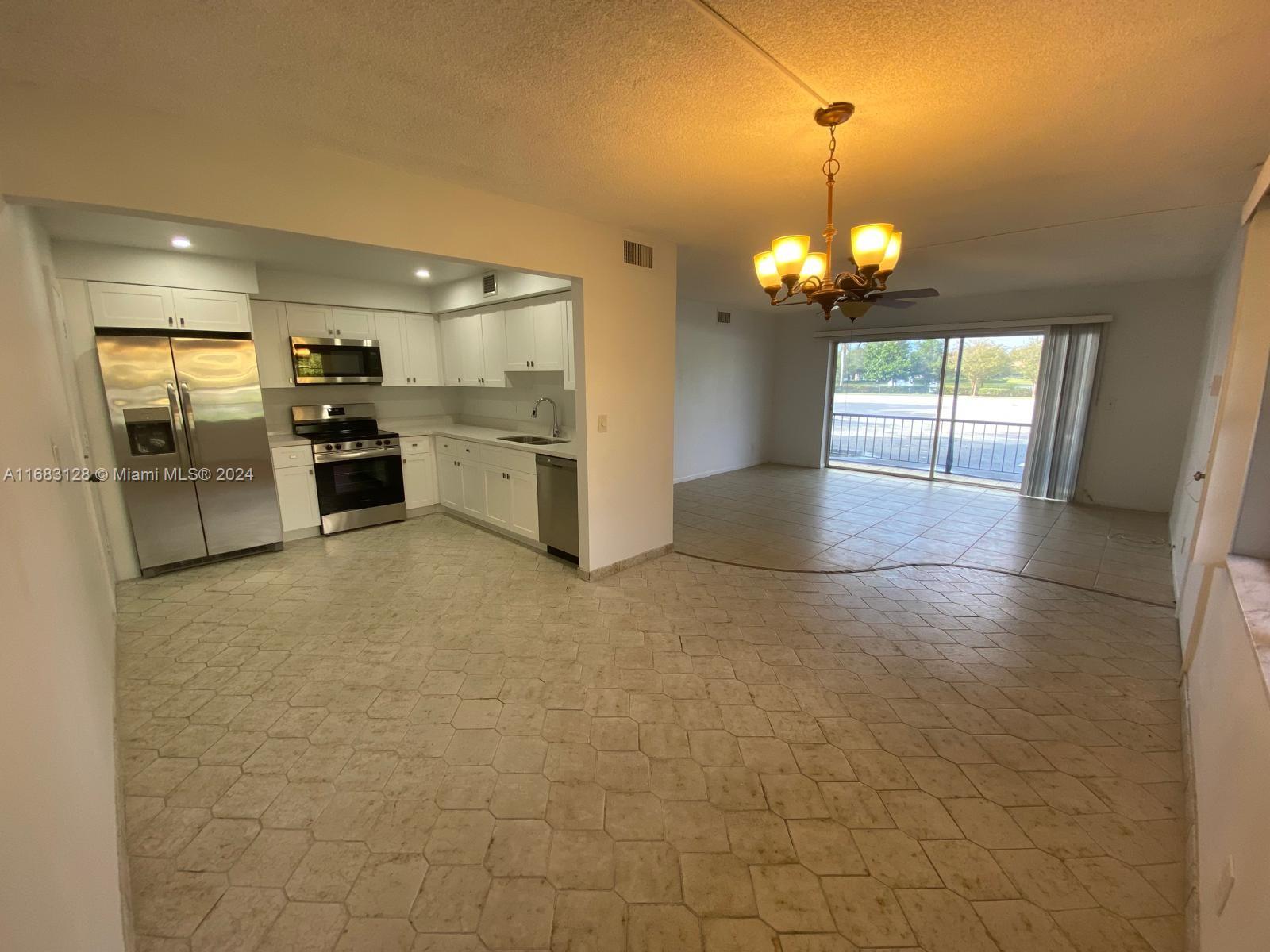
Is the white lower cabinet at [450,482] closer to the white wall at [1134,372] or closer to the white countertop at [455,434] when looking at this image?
the white countertop at [455,434]

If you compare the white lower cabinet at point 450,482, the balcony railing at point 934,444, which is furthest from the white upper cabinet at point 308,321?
the balcony railing at point 934,444

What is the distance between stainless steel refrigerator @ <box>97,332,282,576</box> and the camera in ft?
12.0

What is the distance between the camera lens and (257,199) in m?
2.09

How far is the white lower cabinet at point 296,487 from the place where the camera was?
4461 millimetres

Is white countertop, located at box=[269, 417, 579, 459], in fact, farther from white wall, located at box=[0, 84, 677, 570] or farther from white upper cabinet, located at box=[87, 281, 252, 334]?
white upper cabinet, located at box=[87, 281, 252, 334]

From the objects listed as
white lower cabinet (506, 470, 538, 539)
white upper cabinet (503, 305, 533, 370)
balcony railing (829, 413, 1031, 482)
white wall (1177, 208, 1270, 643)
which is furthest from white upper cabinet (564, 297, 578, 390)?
balcony railing (829, 413, 1031, 482)

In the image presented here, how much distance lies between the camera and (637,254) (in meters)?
3.63

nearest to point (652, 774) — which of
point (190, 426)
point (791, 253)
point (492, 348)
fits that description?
point (791, 253)

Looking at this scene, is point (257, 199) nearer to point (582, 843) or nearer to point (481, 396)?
point (582, 843)

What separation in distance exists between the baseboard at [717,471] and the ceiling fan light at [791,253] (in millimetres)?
5130

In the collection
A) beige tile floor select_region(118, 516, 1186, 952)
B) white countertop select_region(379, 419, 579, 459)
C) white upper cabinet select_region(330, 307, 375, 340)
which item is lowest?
beige tile floor select_region(118, 516, 1186, 952)

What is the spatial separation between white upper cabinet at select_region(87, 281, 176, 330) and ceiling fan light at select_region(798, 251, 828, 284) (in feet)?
15.5

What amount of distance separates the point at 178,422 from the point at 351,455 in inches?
50.2

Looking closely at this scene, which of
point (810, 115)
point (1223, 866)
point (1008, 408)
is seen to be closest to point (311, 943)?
point (1223, 866)
